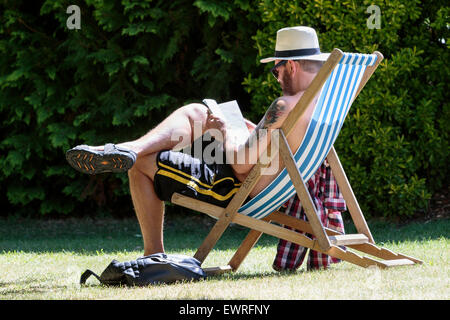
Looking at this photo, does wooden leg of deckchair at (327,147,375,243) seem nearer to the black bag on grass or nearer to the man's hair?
the man's hair

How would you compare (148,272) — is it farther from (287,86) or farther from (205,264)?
(287,86)

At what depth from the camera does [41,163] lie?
7289 millimetres

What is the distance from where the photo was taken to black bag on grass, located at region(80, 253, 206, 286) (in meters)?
3.40

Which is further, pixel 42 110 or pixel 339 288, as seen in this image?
pixel 42 110

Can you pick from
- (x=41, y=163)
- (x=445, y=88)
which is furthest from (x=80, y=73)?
(x=445, y=88)

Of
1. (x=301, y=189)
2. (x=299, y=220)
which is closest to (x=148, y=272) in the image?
(x=301, y=189)

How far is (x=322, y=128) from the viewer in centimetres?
370

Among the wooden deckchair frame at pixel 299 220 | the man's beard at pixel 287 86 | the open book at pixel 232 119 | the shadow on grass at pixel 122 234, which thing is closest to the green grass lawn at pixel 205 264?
the shadow on grass at pixel 122 234

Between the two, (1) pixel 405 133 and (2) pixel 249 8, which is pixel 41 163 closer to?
(2) pixel 249 8

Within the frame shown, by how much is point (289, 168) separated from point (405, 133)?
10.0ft

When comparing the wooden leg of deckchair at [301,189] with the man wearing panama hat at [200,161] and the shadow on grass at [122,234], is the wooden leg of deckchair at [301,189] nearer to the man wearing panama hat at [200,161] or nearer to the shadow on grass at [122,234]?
the man wearing panama hat at [200,161]

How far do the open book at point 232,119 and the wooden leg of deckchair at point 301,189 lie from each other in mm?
328

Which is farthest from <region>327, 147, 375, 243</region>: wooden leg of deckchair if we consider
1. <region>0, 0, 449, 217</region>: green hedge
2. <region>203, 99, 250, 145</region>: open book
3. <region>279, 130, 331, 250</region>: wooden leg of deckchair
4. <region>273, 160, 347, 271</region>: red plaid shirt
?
<region>0, 0, 449, 217</region>: green hedge

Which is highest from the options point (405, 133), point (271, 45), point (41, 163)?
point (271, 45)
